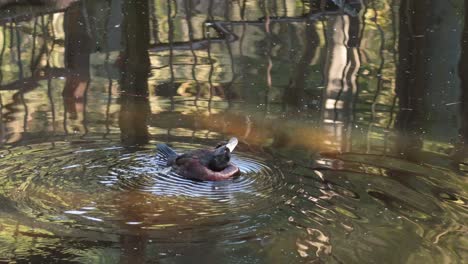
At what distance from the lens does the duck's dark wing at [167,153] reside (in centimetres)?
547

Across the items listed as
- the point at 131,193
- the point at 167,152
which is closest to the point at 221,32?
the point at 167,152

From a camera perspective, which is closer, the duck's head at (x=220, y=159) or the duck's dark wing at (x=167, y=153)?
the duck's head at (x=220, y=159)

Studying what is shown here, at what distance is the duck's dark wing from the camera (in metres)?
5.47

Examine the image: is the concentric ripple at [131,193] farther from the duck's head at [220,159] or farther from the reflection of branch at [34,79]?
the reflection of branch at [34,79]

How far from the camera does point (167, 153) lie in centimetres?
554

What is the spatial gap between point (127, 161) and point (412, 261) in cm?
220

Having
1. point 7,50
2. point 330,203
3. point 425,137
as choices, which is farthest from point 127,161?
point 7,50

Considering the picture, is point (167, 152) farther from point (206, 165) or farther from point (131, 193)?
point (131, 193)

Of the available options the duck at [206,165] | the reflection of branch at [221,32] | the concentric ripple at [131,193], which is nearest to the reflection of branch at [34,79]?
the reflection of branch at [221,32]

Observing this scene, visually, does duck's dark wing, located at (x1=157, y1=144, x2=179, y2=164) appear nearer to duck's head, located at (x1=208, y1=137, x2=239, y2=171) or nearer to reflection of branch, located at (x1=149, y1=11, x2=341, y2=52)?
duck's head, located at (x1=208, y1=137, x2=239, y2=171)

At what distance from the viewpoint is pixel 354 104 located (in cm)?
748

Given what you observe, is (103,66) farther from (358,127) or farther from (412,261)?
(412,261)

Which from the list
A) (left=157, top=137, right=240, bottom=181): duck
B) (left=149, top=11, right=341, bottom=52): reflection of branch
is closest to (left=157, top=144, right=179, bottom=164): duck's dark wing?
(left=157, top=137, right=240, bottom=181): duck

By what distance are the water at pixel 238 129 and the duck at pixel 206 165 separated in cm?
7
